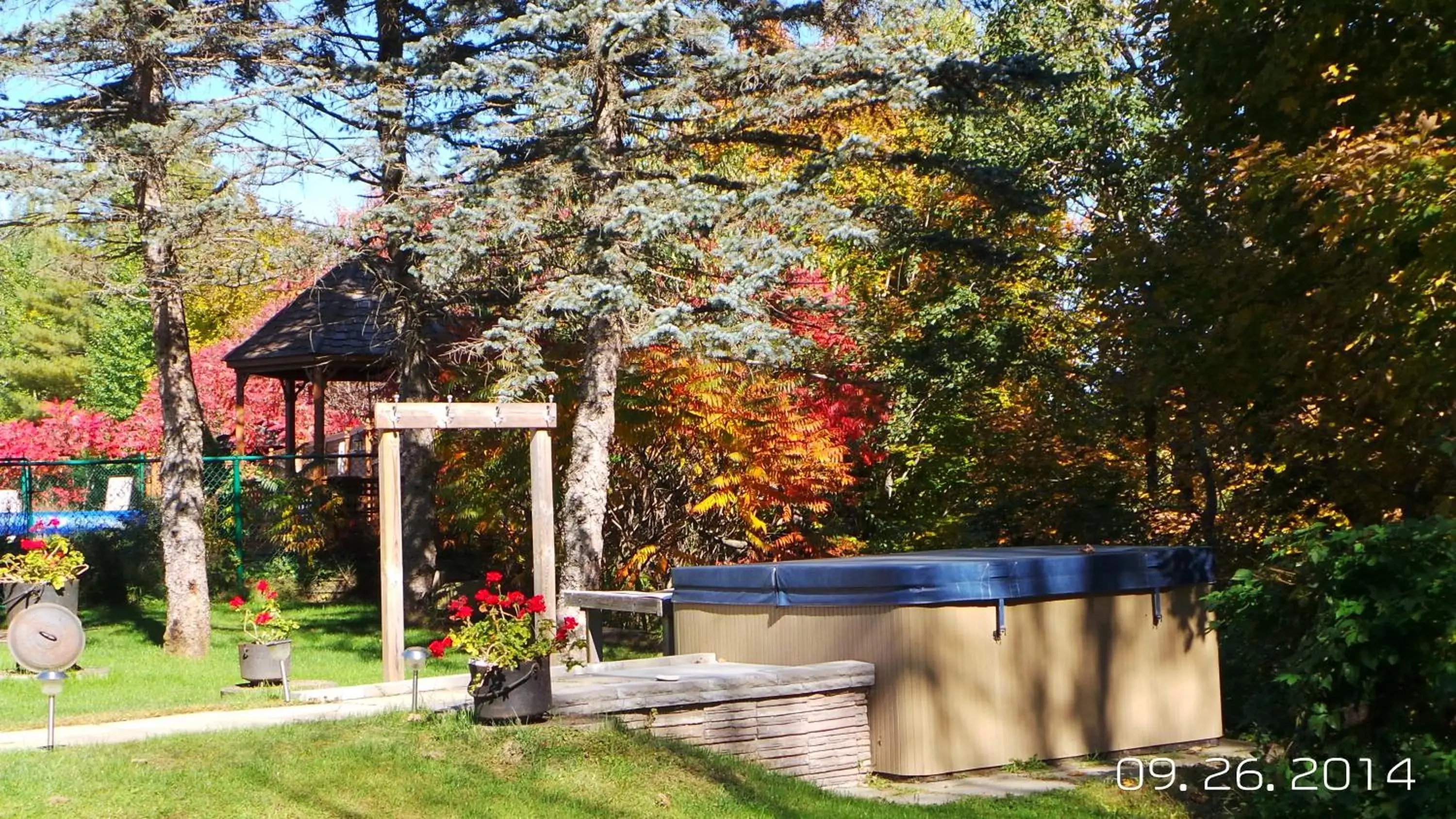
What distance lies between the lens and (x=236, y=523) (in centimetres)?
1950

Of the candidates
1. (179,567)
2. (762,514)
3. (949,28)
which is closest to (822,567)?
(762,514)

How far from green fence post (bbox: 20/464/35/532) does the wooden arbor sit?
1052 cm

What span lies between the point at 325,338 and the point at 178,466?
5.41 meters

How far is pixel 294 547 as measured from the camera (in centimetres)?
1961

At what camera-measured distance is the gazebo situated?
1948 cm

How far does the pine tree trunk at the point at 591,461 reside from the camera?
539 inches

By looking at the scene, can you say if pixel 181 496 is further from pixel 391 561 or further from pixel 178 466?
pixel 391 561

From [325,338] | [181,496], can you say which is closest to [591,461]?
[181,496]

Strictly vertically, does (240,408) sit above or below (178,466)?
above

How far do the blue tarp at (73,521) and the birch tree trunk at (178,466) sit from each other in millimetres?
4644

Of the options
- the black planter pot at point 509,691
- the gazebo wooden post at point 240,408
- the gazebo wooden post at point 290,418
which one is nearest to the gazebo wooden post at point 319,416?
the gazebo wooden post at point 290,418

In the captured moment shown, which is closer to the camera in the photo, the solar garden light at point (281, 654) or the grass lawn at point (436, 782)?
the grass lawn at point (436, 782)

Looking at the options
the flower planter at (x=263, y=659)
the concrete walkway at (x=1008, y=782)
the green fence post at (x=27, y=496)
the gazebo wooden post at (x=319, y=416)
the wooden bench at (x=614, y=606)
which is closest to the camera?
the concrete walkway at (x=1008, y=782)

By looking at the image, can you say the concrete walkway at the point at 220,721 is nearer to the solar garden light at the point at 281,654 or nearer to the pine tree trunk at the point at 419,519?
the solar garden light at the point at 281,654
